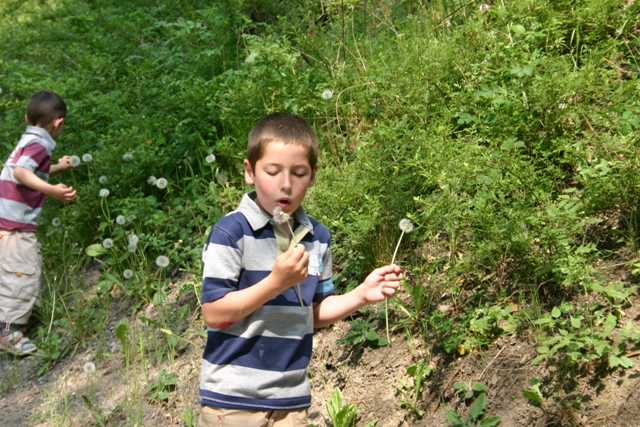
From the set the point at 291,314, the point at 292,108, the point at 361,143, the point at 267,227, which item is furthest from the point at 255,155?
the point at 292,108

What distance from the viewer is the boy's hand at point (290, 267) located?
220 cm

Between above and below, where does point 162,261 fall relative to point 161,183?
below

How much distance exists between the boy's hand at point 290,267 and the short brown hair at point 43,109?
3.64 m

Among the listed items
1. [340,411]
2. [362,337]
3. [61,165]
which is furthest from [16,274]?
[340,411]

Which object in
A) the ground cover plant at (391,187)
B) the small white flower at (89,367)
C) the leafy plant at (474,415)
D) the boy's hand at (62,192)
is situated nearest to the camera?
the leafy plant at (474,415)

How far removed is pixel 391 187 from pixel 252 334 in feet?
5.52

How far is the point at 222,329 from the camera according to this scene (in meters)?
2.46

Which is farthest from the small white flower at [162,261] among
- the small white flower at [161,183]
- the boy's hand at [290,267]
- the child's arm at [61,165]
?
the boy's hand at [290,267]

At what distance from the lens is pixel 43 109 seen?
5.30 meters

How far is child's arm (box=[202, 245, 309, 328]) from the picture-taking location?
221cm

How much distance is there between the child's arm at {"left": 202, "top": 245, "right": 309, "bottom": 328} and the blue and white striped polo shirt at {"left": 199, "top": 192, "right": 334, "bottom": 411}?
1.6 inches

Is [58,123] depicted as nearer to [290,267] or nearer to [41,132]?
[41,132]

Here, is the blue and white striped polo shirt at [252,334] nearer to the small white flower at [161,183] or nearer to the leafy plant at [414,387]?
the leafy plant at [414,387]

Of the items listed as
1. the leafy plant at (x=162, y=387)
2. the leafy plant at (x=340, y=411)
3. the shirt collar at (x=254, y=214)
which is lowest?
the leafy plant at (x=162, y=387)
